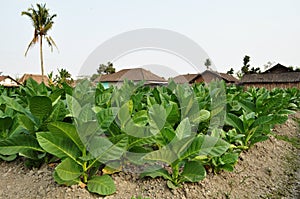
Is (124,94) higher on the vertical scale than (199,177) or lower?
higher

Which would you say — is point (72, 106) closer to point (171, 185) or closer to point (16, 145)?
point (16, 145)

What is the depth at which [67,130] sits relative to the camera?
153 centimetres

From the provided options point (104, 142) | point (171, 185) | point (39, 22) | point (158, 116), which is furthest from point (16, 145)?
point (39, 22)

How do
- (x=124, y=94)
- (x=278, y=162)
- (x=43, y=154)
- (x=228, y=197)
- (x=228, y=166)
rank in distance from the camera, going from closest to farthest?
(x=43, y=154), (x=228, y=197), (x=228, y=166), (x=124, y=94), (x=278, y=162)

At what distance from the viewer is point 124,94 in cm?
254

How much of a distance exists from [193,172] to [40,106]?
114cm

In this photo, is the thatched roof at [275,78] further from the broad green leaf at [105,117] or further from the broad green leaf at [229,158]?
the broad green leaf at [105,117]

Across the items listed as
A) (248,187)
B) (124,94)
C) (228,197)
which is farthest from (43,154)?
(248,187)

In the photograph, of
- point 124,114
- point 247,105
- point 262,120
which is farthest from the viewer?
point 247,105

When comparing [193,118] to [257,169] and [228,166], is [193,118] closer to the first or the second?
[228,166]

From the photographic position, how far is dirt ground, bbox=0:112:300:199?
66.4 inches

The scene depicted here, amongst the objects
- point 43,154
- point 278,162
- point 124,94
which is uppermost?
point 124,94

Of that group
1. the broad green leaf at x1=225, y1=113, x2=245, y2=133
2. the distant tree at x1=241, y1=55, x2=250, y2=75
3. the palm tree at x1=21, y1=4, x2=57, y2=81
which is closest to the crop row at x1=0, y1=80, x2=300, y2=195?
the broad green leaf at x1=225, y1=113, x2=245, y2=133

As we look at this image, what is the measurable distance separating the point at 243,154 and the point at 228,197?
2.98ft
